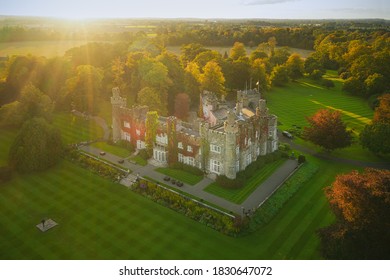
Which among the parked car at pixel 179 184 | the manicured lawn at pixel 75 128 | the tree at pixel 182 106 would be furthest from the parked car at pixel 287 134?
the manicured lawn at pixel 75 128

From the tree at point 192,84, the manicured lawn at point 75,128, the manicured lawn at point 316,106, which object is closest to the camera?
the manicured lawn at point 316,106

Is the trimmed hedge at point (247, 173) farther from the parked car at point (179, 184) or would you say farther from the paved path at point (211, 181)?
the parked car at point (179, 184)

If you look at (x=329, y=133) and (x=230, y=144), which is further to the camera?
(x=329, y=133)

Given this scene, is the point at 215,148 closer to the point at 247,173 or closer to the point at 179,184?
the point at 247,173

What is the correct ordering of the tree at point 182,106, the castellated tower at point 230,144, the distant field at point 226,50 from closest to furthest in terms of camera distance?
the castellated tower at point 230,144 < the tree at point 182,106 < the distant field at point 226,50

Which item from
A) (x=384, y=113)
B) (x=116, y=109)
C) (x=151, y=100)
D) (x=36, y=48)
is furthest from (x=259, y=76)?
(x=36, y=48)

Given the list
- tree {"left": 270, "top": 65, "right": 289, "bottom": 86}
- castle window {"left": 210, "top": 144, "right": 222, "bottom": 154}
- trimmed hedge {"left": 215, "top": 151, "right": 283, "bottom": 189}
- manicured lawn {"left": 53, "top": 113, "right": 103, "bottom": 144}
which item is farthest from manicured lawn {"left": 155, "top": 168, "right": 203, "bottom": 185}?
tree {"left": 270, "top": 65, "right": 289, "bottom": 86}
